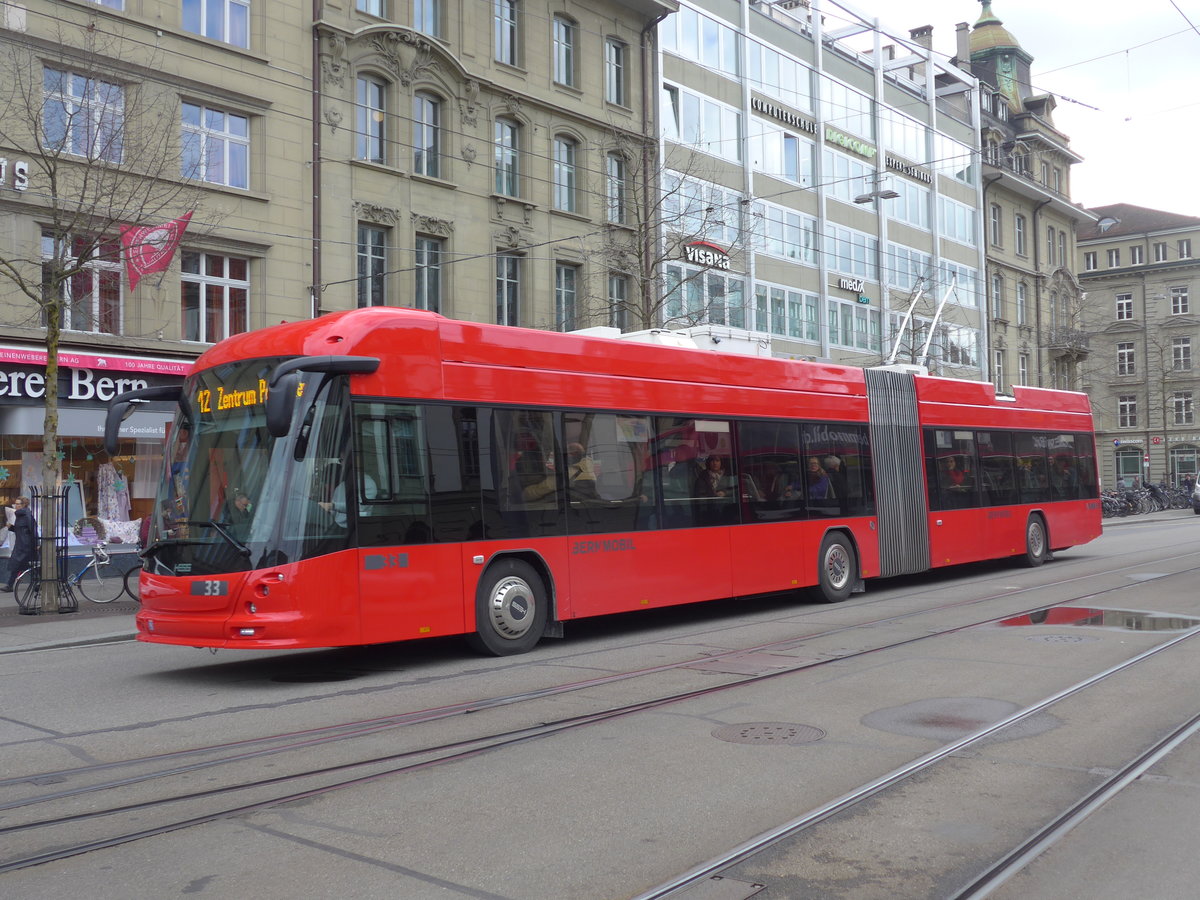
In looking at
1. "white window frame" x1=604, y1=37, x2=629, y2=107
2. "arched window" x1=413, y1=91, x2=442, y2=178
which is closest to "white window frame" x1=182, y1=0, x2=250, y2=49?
"arched window" x1=413, y1=91, x2=442, y2=178

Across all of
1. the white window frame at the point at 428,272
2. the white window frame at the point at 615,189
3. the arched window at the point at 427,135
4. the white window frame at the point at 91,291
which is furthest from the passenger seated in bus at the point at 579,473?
the white window frame at the point at 615,189

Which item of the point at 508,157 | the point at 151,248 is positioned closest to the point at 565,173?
the point at 508,157

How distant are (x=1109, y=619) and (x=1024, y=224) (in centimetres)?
4716

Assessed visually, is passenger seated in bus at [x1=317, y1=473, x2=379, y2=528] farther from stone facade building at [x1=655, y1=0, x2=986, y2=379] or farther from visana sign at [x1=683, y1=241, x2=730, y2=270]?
visana sign at [x1=683, y1=241, x2=730, y2=270]

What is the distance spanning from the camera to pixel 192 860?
4.73 metres

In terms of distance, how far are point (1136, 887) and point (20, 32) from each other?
20.0 m

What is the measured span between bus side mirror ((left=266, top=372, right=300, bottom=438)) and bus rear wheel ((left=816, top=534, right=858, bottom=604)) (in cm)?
864

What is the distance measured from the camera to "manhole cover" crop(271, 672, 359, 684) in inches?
382

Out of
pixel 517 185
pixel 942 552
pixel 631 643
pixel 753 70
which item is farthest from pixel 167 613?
pixel 753 70

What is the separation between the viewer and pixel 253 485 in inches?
363

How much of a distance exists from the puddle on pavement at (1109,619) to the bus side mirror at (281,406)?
25.7ft

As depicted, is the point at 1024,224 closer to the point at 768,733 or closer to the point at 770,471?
the point at 770,471

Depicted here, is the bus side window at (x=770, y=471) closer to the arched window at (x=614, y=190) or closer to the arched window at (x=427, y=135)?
the arched window at (x=427, y=135)

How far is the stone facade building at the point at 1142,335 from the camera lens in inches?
3000
